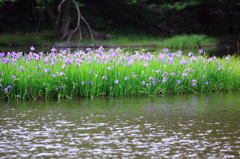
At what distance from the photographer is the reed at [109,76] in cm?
951

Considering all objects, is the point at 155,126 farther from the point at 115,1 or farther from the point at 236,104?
the point at 115,1

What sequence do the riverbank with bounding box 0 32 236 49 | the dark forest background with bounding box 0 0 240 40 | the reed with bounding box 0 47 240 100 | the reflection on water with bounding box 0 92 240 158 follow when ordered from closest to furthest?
the reflection on water with bounding box 0 92 240 158 < the reed with bounding box 0 47 240 100 < the riverbank with bounding box 0 32 236 49 < the dark forest background with bounding box 0 0 240 40

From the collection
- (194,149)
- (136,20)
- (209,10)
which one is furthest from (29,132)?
(209,10)

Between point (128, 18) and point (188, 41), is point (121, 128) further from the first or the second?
point (128, 18)

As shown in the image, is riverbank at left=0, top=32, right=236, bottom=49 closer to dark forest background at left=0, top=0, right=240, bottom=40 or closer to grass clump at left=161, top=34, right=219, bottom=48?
grass clump at left=161, top=34, right=219, bottom=48

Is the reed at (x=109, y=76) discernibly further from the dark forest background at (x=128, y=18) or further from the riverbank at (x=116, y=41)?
the dark forest background at (x=128, y=18)

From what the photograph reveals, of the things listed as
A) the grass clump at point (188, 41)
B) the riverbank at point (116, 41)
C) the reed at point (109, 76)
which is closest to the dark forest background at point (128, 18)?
the riverbank at point (116, 41)

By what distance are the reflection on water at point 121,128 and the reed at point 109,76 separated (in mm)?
541

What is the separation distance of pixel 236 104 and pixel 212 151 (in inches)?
150

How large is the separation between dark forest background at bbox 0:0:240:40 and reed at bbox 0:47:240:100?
66.5ft

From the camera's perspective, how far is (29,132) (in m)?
6.19

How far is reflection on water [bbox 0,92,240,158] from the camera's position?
5219 millimetres

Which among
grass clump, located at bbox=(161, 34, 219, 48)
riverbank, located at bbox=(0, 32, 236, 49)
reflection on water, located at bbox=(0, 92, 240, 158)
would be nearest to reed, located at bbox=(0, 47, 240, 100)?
reflection on water, located at bbox=(0, 92, 240, 158)

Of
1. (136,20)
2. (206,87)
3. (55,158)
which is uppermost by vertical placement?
(136,20)
